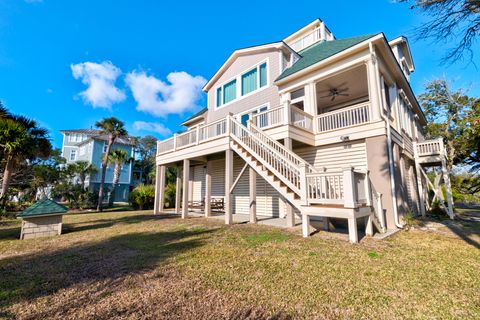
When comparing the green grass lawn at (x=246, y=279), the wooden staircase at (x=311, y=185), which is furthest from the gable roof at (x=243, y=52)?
the green grass lawn at (x=246, y=279)

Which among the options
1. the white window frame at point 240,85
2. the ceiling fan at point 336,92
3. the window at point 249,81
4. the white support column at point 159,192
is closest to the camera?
the ceiling fan at point 336,92

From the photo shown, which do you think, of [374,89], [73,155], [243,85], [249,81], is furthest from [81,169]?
[374,89]

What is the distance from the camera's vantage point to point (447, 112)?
22469mm

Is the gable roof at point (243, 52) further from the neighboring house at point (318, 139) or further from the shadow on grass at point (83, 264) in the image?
the shadow on grass at point (83, 264)

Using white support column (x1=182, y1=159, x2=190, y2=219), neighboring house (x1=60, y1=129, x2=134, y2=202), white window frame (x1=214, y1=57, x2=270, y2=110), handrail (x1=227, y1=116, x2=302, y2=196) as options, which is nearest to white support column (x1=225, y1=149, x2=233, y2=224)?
handrail (x1=227, y1=116, x2=302, y2=196)

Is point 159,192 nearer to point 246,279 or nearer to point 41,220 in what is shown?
point 41,220

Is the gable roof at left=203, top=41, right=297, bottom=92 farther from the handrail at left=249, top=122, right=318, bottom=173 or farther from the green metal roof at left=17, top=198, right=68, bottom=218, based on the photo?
the green metal roof at left=17, top=198, right=68, bottom=218

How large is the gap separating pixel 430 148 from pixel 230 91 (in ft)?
37.1

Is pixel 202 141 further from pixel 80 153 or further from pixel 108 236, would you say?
pixel 80 153

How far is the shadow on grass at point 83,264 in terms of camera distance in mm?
3332

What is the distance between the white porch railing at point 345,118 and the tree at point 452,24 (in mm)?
2739

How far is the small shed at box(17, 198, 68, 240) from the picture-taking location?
6943mm

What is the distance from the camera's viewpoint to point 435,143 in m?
10.4

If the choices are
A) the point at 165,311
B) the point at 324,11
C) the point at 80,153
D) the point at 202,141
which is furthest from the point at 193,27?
the point at 80,153
